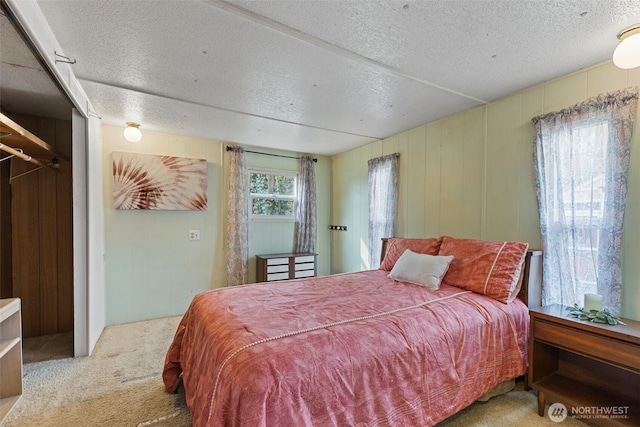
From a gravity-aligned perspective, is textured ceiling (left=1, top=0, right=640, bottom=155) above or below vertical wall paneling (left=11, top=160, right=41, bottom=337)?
above

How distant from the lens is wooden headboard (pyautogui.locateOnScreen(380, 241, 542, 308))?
211 centimetres

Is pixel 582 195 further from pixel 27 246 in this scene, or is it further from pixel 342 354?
pixel 27 246

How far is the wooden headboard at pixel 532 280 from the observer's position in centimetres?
211

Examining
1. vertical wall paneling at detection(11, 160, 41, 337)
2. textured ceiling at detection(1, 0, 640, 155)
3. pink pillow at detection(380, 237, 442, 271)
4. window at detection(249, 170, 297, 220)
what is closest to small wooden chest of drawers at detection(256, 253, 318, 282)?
window at detection(249, 170, 297, 220)

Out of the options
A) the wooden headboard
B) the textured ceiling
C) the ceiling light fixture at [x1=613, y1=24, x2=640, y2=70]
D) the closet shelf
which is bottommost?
the wooden headboard

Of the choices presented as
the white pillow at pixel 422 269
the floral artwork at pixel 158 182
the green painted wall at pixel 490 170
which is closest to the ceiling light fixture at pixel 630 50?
the green painted wall at pixel 490 170

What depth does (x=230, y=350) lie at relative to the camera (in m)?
1.24

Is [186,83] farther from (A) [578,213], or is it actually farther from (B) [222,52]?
(A) [578,213]

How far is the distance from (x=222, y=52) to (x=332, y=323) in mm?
1863

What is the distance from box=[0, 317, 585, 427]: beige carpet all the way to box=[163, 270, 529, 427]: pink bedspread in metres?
0.19

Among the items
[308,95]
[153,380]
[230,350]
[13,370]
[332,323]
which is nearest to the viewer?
[230,350]

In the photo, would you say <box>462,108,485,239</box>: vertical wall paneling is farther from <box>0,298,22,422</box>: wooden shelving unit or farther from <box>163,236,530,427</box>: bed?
<box>0,298,22,422</box>: wooden shelving unit

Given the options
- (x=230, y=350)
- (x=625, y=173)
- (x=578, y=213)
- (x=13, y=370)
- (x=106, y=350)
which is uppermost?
(x=625, y=173)

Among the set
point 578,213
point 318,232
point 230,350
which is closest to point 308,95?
point 230,350
